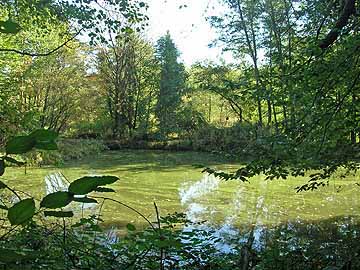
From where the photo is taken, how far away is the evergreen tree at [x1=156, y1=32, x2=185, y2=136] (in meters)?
27.7

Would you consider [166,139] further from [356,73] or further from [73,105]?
[356,73]

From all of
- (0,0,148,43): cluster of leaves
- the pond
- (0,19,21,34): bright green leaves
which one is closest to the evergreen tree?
the pond

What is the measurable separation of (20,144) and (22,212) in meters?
0.09

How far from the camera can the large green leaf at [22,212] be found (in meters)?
0.51

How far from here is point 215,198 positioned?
9156mm

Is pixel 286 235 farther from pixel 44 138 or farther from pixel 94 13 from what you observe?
pixel 44 138

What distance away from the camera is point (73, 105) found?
24.1 m

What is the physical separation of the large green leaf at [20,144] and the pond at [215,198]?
4508 mm

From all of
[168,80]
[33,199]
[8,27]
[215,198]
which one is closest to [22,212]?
[33,199]

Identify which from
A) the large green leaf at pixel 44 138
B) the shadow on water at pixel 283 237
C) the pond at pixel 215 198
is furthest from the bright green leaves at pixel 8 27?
the pond at pixel 215 198

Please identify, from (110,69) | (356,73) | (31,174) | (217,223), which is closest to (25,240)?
(356,73)

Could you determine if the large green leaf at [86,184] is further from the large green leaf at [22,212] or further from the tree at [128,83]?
the tree at [128,83]

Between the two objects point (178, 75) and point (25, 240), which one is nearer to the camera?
point (25, 240)

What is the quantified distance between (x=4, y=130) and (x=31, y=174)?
27.6ft
